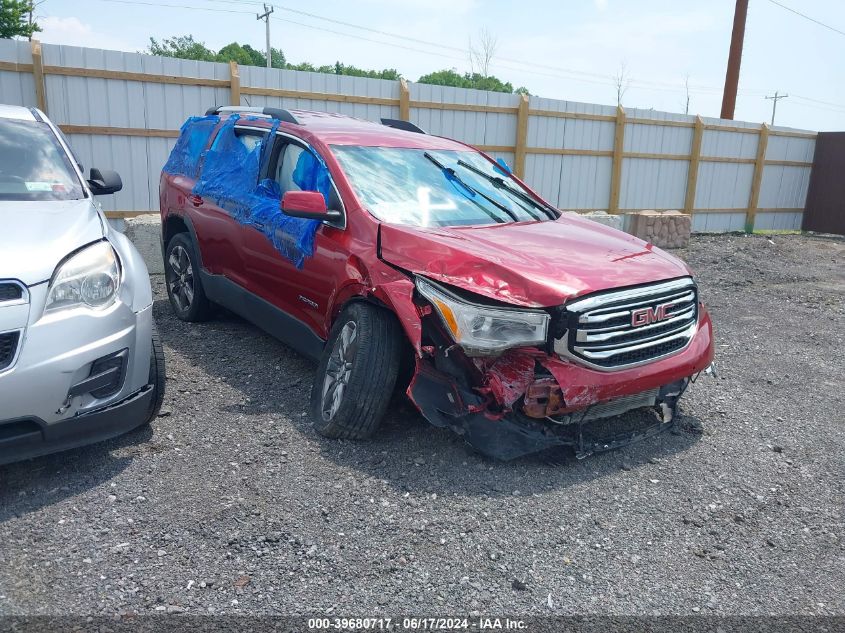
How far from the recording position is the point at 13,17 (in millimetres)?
33750

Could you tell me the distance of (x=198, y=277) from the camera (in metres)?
5.74

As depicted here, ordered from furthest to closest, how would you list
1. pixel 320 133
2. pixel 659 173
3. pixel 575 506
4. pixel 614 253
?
pixel 659 173 < pixel 320 133 < pixel 614 253 < pixel 575 506

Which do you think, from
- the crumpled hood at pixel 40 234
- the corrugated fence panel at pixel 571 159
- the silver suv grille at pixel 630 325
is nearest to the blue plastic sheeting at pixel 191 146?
the crumpled hood at pixel 40 234

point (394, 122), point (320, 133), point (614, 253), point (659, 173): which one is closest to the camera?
point (614, 253)

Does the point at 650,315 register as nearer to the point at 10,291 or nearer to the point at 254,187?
the point at 254,187

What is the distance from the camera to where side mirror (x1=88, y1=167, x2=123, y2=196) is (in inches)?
178

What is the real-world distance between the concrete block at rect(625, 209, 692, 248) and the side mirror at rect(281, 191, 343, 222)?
9642mm

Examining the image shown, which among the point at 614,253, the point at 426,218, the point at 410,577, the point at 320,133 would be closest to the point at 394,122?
the point at 320,133

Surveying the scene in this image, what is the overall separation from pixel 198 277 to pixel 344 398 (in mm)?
2547

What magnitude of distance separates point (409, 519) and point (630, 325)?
150cm

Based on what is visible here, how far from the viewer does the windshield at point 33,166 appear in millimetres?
3916

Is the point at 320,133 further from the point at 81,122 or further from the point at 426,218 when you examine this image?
the point at 81,122

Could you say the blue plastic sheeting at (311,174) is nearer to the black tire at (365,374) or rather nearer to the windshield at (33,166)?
the black tire at (365,374)

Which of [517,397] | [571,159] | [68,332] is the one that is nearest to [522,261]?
[517,397]
